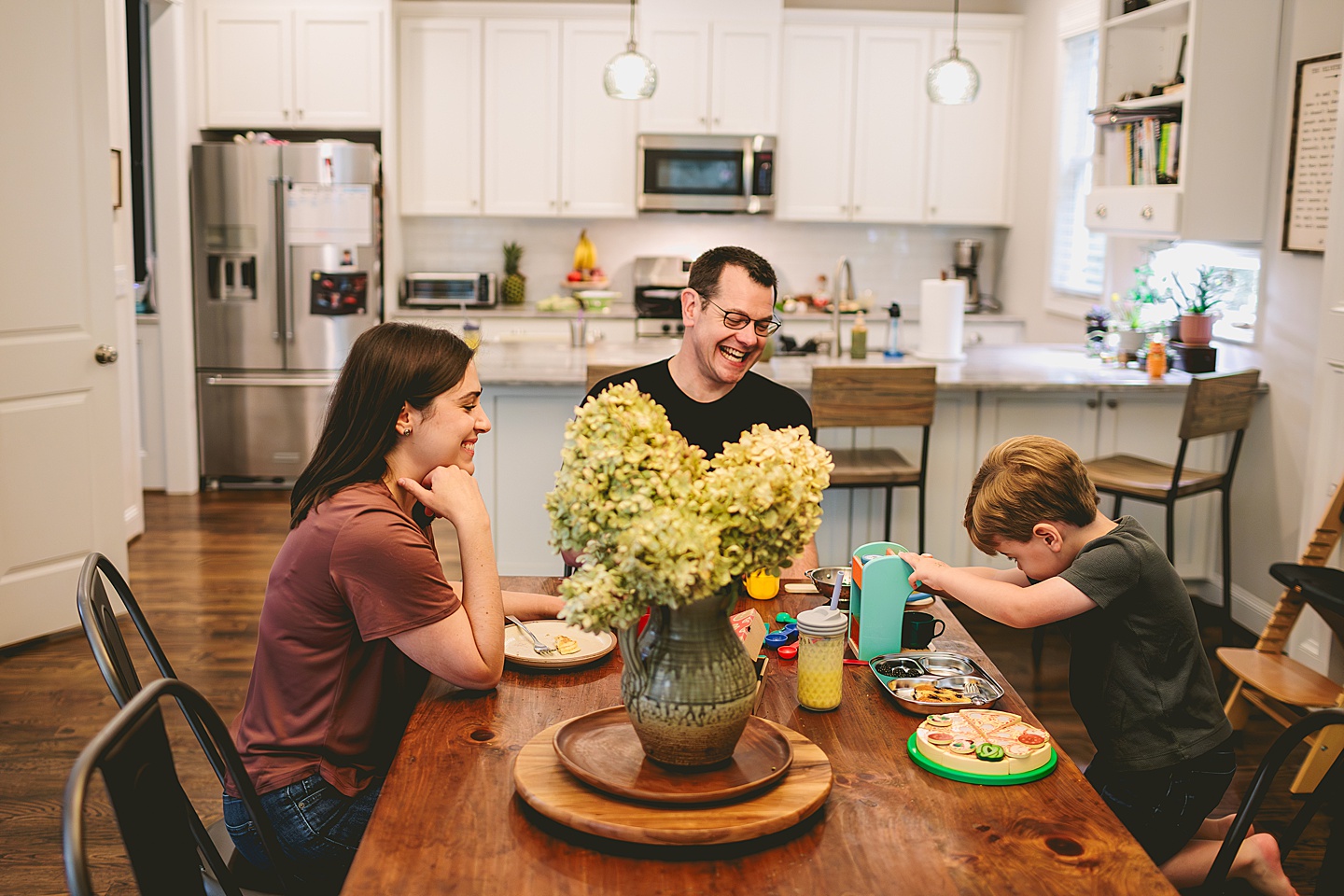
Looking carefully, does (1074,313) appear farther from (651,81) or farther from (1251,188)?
(651,81)

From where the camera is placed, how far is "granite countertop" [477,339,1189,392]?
425 cm

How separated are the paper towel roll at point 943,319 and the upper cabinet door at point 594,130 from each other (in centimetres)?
244

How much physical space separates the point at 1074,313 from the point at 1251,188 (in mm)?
1787

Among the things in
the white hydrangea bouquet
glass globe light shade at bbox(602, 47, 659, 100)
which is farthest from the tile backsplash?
the white hydrangea bouquet

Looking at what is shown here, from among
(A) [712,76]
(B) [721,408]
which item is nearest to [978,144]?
(A) [712,76]

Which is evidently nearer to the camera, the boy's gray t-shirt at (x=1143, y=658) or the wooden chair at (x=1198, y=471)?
the boy's gray t-shirt at (x=1143, y=658)

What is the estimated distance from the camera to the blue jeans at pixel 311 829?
1.67 m

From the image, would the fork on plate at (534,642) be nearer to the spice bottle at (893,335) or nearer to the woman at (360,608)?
the woman at (360,608)

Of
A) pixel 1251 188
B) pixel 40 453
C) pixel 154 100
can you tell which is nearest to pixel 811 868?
pixel 40 453

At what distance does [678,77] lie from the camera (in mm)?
6539

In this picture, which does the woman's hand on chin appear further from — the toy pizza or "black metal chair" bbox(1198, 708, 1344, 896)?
"black metal chair" bbox(1198, 708, 1344, 896)

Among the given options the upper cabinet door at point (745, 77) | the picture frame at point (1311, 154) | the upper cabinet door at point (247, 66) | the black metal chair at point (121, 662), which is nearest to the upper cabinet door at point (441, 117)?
the upper cabinet door at point (247, 66)

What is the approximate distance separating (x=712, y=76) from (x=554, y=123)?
911 millimetres

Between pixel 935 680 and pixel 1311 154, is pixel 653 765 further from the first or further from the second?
pixel 1311 154
